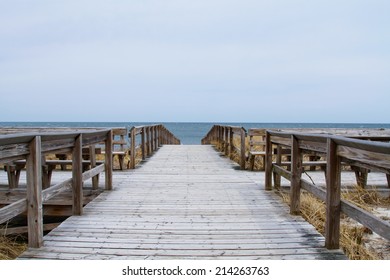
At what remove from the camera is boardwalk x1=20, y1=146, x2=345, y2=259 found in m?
3.79

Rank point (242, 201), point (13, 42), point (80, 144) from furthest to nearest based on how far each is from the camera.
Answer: point (13, 42)
point (242, 201)
point (80, 144)

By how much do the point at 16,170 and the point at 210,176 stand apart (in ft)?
13.2

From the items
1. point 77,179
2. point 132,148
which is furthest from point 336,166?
point 132,148

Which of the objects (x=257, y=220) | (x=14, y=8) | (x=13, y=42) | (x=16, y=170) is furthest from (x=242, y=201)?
(x=13, y=42)

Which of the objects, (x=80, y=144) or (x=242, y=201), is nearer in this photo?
(x=80, y=144)

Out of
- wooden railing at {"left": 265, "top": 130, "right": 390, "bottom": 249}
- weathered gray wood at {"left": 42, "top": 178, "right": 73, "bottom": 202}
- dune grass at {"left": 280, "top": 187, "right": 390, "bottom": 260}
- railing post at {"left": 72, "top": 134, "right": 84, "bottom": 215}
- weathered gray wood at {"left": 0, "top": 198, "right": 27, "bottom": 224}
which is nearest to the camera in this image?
→ wooden railing at {"left": 265, "top": 130, "right": 390, "bottom": 249}

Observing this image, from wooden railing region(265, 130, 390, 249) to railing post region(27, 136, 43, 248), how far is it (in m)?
2.91

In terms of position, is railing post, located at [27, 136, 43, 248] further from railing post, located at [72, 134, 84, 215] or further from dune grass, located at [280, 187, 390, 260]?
dune grass, located at [280, 187, 390, 260]

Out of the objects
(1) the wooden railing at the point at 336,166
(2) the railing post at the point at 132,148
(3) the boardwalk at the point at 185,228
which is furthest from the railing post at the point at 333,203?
(2) the railing post at the point at 132,148

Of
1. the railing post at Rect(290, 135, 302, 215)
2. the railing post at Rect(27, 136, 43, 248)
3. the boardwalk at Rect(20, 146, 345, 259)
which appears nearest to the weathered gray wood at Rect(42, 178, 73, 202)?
A: the railing post at Rect(27, 136, 43, 248)
